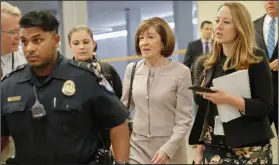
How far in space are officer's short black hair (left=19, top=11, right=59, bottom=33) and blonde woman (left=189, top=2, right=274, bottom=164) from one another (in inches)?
36.2

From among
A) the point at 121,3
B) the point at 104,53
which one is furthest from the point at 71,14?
the point at 104,53

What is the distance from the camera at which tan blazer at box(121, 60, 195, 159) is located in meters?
2.87

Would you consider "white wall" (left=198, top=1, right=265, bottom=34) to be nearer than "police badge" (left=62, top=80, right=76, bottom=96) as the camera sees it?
No

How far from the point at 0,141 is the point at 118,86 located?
42.4 inches

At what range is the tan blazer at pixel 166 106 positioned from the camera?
2.87 m

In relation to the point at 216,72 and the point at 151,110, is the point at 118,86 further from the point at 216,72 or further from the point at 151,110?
the point at 216,72

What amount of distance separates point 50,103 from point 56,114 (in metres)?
0.05

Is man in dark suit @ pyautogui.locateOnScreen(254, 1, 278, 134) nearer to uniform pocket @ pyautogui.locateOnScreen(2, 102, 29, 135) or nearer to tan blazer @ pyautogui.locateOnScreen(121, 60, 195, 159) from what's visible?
tan blazer @ pyautogui.locateOnScreen(121, 60, 195, 159)

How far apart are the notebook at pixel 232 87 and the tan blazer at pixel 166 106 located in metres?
0.36

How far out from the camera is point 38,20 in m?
1.95

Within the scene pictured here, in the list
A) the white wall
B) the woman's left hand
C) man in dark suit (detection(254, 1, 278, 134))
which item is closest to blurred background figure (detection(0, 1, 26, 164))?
the woman's left hand

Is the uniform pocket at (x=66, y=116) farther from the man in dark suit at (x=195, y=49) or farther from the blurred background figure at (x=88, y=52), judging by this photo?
the man in dark suit at (x=195, y=49)

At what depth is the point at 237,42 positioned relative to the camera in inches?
101

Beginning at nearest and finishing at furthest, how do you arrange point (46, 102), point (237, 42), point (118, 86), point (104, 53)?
1. point (46, 102)
2. point (237, 42)
3. point (118, 86)
4. point (104, 53)
